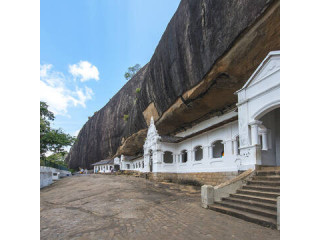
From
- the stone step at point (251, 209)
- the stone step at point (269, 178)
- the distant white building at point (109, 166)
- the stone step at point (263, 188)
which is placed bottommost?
the distant white building at point (109, 166)

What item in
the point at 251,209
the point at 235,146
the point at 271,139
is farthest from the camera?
the point at 235,146

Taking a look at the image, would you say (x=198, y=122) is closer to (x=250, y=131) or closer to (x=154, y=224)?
(x=250, y=131)

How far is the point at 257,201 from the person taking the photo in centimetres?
646

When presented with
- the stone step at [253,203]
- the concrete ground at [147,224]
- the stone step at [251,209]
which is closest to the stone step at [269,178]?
the stone step at [253,203]

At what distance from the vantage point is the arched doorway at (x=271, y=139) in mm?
9797

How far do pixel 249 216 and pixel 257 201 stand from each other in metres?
0.91

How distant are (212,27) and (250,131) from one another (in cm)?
637

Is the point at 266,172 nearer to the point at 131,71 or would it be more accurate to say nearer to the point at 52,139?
the point at 52,139

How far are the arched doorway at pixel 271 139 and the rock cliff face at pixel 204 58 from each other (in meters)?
2.97

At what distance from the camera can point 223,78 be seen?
12.4m

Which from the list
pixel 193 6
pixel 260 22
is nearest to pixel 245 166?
pixel 260 22

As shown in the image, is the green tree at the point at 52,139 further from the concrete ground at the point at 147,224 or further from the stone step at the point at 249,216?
the stone step at the point at 249,216

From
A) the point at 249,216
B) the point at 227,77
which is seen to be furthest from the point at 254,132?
the point at 227,77

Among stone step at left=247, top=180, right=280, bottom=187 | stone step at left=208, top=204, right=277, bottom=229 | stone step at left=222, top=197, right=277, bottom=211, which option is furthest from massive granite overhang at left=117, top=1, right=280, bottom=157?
stone step at left=208, top=204, right=277, bottom=229
